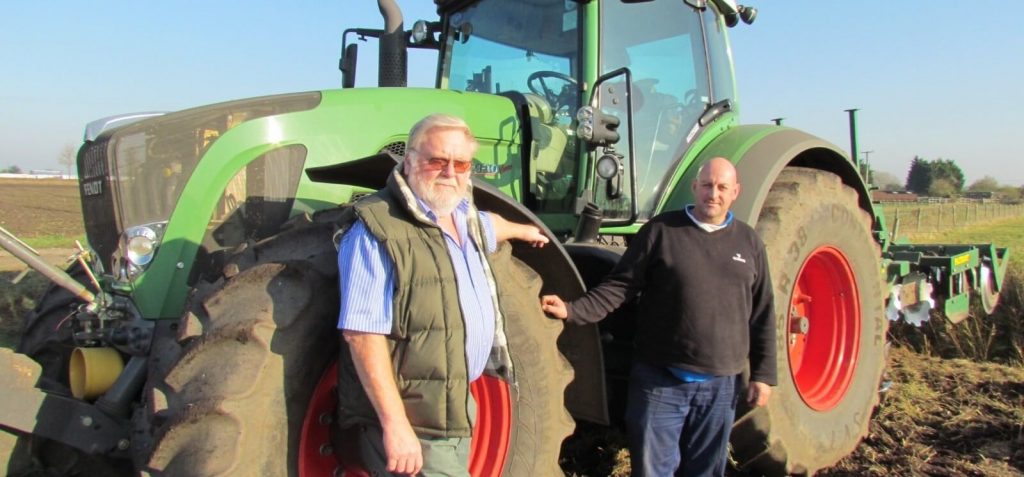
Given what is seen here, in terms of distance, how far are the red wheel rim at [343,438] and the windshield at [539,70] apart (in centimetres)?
133

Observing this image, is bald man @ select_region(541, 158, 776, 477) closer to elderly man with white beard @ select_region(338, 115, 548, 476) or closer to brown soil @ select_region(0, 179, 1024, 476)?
elderly man with white beard @ select_region(338, 115, 548, 476)

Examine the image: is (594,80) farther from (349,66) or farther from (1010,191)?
(1010,191)

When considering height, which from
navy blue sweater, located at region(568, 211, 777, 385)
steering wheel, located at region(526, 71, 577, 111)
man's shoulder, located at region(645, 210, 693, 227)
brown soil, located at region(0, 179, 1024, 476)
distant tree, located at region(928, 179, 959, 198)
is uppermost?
distant tree, located at region(928, 179, 959, 198)

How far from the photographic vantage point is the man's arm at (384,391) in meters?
1.98

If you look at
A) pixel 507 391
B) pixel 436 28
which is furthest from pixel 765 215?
pixel 436 28

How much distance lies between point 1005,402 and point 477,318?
13.8 ft

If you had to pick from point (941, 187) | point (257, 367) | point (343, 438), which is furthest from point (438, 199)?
point (941, 187)

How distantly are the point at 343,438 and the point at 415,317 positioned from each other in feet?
2.13

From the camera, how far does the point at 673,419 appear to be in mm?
2945

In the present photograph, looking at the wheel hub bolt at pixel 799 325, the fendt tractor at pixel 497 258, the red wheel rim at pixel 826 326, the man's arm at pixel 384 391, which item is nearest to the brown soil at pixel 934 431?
the fendt tractor at pixel 497 258

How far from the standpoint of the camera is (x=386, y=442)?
199cm

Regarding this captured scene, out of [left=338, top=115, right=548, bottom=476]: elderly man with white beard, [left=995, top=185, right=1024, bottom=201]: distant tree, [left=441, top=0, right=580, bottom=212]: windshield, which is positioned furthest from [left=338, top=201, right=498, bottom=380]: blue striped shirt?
[left=995, top=185, right=1024, bottom=201]: distant tree

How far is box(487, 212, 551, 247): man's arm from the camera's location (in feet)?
8.48

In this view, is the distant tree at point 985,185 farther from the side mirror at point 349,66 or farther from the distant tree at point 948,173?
the side mirror at point 349,66
